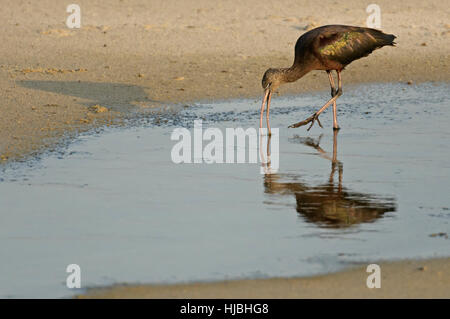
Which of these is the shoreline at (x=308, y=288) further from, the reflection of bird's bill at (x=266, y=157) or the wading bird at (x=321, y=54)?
the wading bird at (x=321, y=54)

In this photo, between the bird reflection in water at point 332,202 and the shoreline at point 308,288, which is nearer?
the shoreline at point 308,288

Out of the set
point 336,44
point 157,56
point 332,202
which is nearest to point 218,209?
point 332,202

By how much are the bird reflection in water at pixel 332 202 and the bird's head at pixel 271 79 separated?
101 inches

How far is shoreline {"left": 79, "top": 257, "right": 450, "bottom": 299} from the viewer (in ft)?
18.8

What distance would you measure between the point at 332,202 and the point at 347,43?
14.0ft

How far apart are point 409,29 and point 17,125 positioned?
9.32 metres

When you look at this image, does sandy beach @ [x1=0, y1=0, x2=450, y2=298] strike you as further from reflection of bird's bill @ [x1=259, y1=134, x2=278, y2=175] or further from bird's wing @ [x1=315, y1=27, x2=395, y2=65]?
bird's wing @ [x1=315, y1=27, x2=395, y2=65]

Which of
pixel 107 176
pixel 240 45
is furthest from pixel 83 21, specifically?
pixel 107 176

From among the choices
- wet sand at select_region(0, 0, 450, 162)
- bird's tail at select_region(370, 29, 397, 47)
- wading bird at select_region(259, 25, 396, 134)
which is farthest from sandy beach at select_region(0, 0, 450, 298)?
bird's tail at select_region(370, 29, 397, 47)

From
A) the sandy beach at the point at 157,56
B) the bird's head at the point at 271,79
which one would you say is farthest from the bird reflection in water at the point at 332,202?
the sandy beach at the point at 157,56

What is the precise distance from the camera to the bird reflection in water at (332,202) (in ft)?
24.4

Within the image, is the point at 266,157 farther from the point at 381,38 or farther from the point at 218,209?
the point at 381,38
